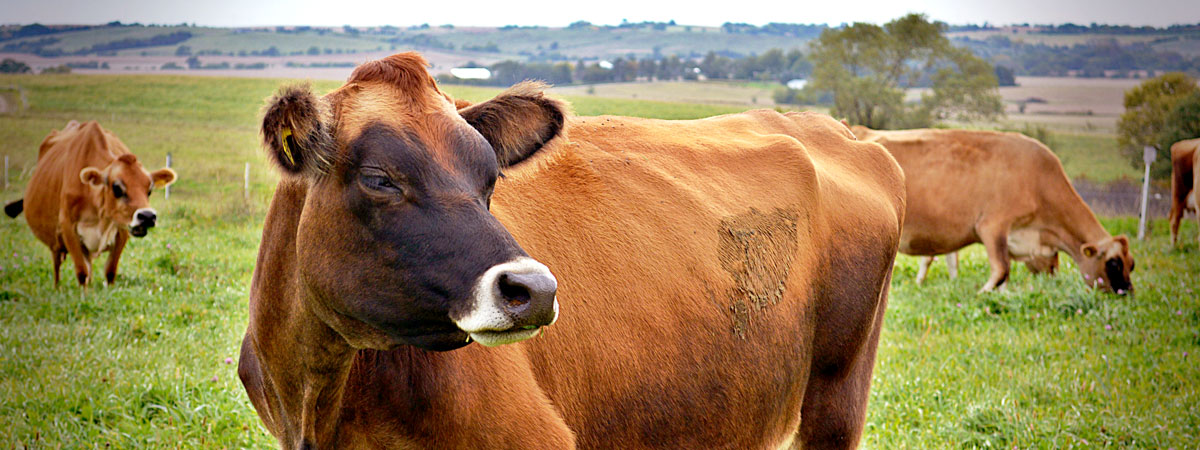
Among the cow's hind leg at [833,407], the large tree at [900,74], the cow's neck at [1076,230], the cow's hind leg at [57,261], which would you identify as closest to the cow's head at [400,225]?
the cow's hind leg at [833,407]

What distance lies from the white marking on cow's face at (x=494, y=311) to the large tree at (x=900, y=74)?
46.4m

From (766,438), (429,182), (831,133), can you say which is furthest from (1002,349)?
(429,182)

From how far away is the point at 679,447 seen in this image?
345cm

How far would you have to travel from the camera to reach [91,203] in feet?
32.0

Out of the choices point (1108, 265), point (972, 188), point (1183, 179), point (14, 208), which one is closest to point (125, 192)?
point (14, 208)

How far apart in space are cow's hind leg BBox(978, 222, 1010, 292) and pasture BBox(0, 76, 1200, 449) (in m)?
0.36

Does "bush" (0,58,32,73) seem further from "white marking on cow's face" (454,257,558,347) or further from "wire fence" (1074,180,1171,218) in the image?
"wire fence" (1074,180,1171,218)

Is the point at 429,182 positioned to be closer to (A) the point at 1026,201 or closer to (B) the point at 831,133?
(B) the point at 831,133

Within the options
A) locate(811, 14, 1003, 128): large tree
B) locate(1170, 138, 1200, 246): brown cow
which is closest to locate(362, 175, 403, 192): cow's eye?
locate(1170, 138, 1200, 246): brown cow

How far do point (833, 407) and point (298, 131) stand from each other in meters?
3.16

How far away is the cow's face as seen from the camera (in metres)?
11.2

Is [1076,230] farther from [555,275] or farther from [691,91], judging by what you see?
[691,91]

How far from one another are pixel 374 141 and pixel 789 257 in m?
2.27

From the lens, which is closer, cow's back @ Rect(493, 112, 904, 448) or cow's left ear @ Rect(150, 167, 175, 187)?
cow's back @ Rect(493, 112, 904, 448)
